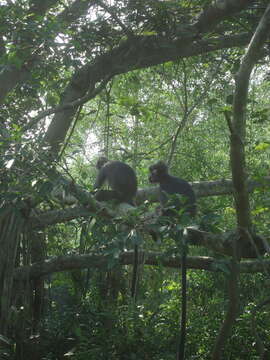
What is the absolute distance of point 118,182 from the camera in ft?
20.2

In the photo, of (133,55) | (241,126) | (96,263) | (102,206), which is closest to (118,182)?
(96,263)

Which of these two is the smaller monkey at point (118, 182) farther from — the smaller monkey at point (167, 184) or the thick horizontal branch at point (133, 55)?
the thick horizontal branch at point (133, 55)

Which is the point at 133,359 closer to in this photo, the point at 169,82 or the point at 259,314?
the point at 259,314

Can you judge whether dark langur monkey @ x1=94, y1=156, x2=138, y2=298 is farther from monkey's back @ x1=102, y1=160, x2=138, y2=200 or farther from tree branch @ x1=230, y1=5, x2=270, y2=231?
tree branch @ x1=230, y1=5, x2=270, y2=231

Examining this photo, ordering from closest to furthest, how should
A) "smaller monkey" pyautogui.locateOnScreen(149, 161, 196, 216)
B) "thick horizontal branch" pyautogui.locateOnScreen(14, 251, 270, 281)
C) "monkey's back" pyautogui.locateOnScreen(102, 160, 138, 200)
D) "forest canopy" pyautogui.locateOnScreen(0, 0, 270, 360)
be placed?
1. "forest canopy" pyautogui.locateOnScreen(0, 0, 270, 360)
2. "thick horizontal branch" pyautogui.locateOnScreen(14, 251, 270, 281)
3. "smaller monkey" pyautogui.locateOnScreen(149, 161, 196, 216)
4. "monkey's back" pyautogui.locateOnScreen(102, 160, 138, 200)

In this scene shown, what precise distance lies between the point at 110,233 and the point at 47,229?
291 cm

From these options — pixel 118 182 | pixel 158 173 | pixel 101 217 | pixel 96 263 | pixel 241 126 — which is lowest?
pixel 96 263

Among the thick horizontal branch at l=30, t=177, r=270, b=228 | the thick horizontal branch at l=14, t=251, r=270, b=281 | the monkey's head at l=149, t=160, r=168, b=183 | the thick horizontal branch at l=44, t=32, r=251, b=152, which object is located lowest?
the thick horizontal branch at l=14, t=251, r=270, b=281

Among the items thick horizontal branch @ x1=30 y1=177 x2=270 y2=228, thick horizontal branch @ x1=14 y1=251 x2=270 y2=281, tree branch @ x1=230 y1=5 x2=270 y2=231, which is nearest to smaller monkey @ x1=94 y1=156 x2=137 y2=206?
thick horizontal branch @ x1=30 y1=177 x2=270 y2=228

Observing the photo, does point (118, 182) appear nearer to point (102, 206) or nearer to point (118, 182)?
point (118, 182)

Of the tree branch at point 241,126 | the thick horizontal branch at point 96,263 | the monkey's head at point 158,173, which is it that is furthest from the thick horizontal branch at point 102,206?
the thick horizontal branch at point 96,263

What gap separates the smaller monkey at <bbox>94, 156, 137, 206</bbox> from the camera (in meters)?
5.99

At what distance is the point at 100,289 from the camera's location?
584cm

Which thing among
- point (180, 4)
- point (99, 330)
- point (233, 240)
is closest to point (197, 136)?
point (180, 4)
